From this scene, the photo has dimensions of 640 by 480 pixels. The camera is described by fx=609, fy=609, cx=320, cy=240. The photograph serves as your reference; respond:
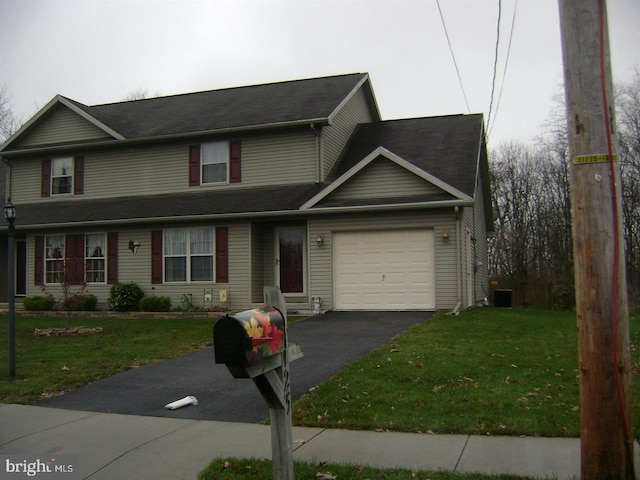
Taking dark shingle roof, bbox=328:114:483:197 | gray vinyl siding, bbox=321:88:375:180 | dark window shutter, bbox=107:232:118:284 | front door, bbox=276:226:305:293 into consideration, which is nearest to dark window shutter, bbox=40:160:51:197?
dark window shutter, bbox=107:232:118:284

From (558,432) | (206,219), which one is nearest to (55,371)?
(558,432)

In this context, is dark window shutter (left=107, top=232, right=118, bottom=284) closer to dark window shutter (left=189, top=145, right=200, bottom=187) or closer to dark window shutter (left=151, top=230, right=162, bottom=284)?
dark window shutter (left=151, top=230, right=162, bottom=284)

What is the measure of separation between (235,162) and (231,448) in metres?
14.2

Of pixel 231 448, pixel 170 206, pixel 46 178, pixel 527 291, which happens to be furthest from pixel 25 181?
pixel 231 448

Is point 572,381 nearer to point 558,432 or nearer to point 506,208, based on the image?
point 558,432

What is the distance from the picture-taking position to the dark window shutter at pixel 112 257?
1939cm

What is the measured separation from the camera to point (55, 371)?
31.7 feet

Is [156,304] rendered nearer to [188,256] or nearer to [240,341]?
[188,256]

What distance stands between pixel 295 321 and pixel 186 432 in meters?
8.77

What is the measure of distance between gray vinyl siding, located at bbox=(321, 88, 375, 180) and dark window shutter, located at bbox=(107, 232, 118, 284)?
7021mm

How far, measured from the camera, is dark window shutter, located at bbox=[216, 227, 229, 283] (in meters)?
18.0

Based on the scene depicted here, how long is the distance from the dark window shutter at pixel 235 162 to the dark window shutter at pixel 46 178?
23.3ft

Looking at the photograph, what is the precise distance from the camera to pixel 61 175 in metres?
21.4

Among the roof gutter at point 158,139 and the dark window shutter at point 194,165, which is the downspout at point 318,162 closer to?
the roof gutter at point 158,139
